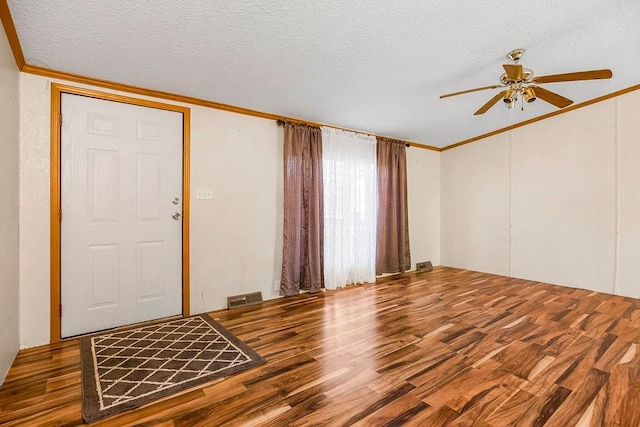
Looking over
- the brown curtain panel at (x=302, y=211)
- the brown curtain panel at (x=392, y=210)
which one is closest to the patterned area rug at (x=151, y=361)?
the brown curtain panel at (x=302, y=211)

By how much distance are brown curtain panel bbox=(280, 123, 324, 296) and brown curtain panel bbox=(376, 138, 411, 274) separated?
1174mm

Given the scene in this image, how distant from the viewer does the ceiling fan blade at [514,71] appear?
2312 mm

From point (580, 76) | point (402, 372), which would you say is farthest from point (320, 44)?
point (402, 372)

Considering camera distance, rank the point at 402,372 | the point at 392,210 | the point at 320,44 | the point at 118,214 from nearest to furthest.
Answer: the point at 402,372 → the point at 320,44 → the point at 118,214 → the point at 392,210

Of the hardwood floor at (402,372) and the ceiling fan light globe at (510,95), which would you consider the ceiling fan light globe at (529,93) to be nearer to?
the ceiling fan light globe at (510,95)

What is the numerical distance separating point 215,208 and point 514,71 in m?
3.00

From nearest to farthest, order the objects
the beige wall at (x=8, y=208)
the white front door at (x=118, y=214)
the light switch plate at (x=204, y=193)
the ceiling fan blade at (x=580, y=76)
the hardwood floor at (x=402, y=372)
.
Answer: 1. the hardwood floor at (x=402, y=372)
2. the beige wall at (x=8, y=208)
3. the ceiling fan blade at (x=580, y=76)
4. the white front door at (x=118, y=214)
5. the light switch plate at (x=204, y=193)

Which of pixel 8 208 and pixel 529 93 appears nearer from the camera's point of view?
pixel 8 208

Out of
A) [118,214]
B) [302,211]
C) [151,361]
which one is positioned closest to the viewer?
[151,361]

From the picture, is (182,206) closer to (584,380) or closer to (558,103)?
(584,380)

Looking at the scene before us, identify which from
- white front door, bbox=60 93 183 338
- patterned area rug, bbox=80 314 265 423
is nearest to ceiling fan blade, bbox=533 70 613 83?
patterned area rug, bbox=80 314 265 423

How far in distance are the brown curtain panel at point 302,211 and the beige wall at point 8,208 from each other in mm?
2259

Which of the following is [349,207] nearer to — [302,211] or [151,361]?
[302,211]

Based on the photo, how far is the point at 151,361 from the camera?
206 cm
